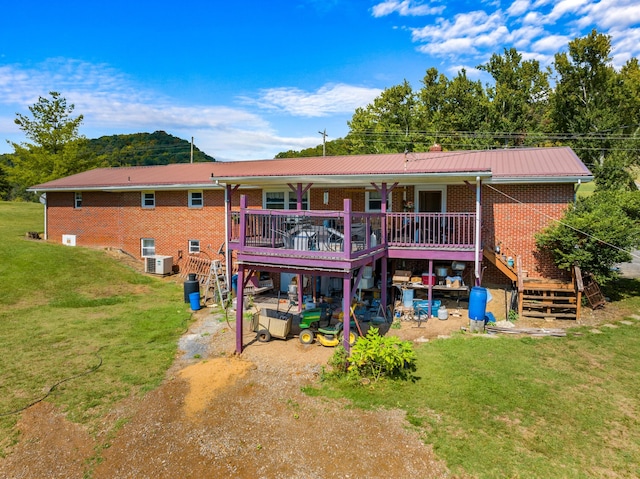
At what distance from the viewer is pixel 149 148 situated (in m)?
65.5

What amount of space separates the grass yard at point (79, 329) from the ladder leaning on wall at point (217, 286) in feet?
3.81

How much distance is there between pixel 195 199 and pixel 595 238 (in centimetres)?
1595

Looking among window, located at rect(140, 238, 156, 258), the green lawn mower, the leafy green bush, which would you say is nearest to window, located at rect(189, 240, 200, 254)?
window, located at rect(140, 238, 156, 258)

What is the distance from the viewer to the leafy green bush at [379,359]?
7.65 meters

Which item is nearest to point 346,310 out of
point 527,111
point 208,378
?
point 208,378

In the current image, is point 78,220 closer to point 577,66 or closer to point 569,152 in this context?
point 569,152

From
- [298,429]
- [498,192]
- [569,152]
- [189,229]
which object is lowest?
[298,429]

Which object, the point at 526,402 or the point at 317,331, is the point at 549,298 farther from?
the point at 317,331

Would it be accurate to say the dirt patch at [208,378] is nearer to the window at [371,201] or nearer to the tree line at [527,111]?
the window at [371,201]

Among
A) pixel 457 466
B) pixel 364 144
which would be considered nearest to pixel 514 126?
pixel 364 144

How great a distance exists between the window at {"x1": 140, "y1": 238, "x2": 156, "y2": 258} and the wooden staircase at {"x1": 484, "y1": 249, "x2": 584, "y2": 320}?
635 inches

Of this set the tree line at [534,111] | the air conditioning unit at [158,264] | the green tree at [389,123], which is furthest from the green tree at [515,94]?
the air conditioning unit at [158,264]

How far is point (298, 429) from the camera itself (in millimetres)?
6141

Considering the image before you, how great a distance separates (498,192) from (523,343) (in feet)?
20.3
